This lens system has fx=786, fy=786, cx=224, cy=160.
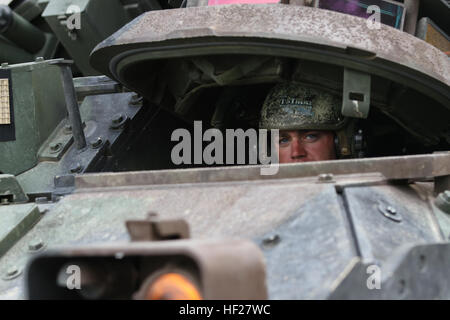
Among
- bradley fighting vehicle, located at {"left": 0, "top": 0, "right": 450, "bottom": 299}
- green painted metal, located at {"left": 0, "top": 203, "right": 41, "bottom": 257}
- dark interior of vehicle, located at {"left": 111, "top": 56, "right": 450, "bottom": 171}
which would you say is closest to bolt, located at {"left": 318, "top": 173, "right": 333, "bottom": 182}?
bradley fighting vehicle, located at {"left": 0, "top": 0, "right": 450, "bottom": 299}

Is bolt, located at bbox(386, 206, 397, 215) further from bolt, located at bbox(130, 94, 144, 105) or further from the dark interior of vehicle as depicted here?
bolt, located at bbox(130, 94, 144, 105)

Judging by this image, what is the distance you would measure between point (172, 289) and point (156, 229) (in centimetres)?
12

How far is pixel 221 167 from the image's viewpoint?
262 cm

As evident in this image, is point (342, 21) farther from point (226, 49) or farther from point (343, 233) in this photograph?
point (343, 233)

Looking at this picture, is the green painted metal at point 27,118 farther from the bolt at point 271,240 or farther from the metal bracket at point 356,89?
the bolt at point 271,240

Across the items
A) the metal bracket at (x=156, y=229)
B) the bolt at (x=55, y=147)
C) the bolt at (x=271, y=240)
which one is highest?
the metal bracket at (x=156, y=229)

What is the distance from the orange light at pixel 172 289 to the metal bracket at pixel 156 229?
8 centimetres

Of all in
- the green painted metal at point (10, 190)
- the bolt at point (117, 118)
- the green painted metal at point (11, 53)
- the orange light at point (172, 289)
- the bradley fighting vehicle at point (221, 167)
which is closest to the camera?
the orange light at point (172, 289)

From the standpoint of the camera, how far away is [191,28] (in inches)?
118

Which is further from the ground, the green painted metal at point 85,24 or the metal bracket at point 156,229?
the metal bracket at point 156,229

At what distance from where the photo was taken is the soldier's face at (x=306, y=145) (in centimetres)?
384

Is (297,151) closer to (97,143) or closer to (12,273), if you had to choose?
(97,143)

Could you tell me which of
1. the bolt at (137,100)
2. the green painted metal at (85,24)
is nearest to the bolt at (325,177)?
the bolt at (137,100)

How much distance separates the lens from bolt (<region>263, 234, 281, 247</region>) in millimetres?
2094
